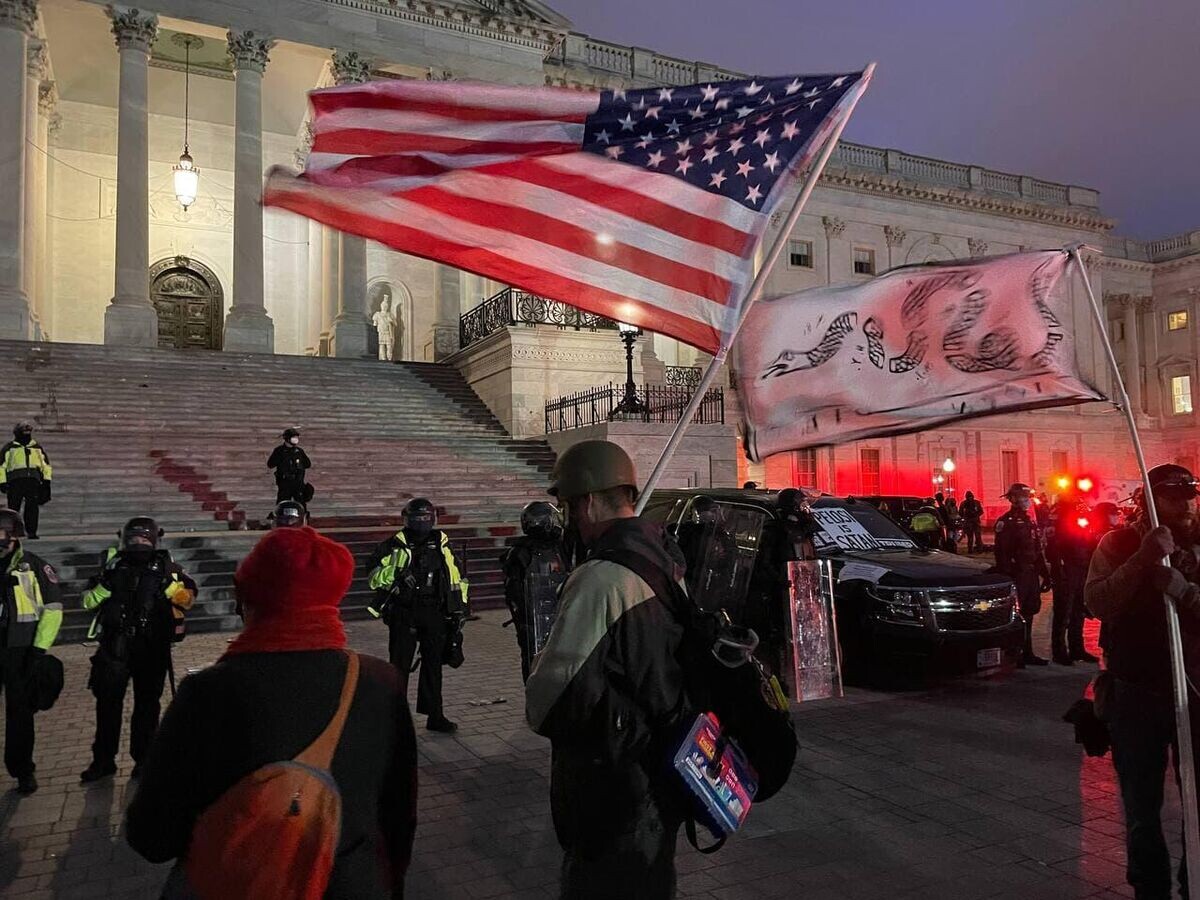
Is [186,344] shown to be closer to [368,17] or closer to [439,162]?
[368,17]

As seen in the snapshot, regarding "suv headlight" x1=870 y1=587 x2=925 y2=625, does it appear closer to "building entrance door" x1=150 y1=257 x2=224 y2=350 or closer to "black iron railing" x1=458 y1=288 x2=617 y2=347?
"black iron railing" x1=458 y1=288 x2=617 y2=347

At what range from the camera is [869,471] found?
3875 centimetres

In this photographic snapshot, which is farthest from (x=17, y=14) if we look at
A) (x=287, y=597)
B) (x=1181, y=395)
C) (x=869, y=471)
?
(x=1181, y=395)

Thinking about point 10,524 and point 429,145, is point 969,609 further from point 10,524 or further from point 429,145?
point 10,524

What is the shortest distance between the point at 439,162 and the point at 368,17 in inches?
1045

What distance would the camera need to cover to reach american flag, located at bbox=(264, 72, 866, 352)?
4.33 metres

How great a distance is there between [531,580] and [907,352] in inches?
127

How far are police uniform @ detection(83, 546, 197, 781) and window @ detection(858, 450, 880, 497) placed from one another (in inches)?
1387

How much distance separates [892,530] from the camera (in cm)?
973

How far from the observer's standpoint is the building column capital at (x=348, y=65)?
87.1 feet

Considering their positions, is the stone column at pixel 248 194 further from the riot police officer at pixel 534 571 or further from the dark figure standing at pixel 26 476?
the riot police officer at pixel 534 571

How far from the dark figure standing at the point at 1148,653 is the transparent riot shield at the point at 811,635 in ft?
11.5

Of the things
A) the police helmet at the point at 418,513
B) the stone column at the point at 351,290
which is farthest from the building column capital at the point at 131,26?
the police helmet at the point at 418,513

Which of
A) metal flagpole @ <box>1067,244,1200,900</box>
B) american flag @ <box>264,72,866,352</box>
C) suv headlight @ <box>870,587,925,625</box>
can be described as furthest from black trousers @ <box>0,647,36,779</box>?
suv headlight @ <box>870,587,925,625</box>
